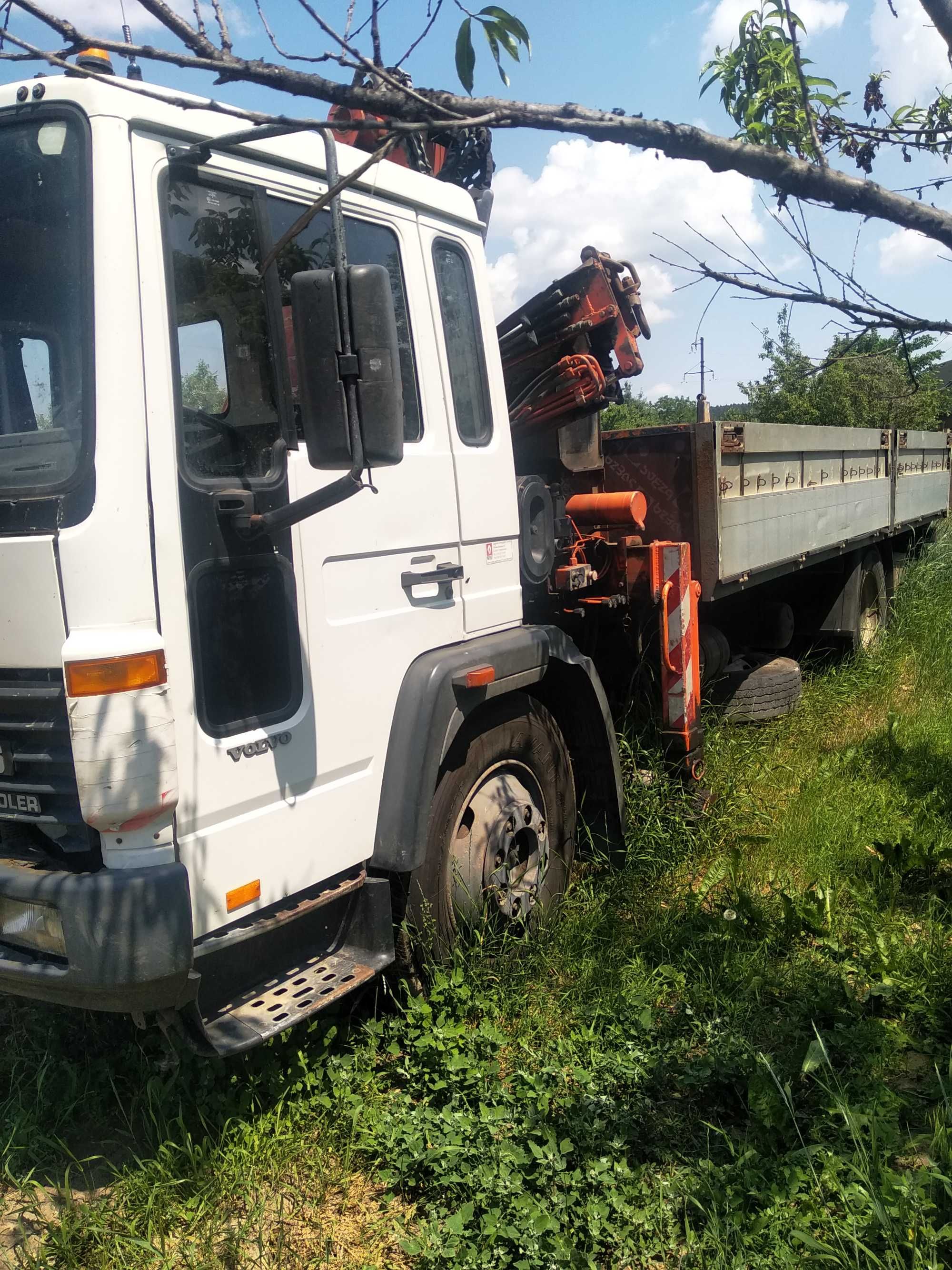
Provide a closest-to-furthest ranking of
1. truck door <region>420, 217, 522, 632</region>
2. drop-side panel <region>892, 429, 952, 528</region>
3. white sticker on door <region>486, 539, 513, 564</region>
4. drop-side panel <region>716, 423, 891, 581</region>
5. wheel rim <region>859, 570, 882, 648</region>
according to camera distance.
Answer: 1. truck door <region>420, 217, 522, 632</region>
2. white sticker on door <region>486, 539, 513, 564</region>
3. drop-side panel <region>716, 423, 891, 581</region>
4. wheel rim <region>859, 570, 882, 648</region>
5. drop-side panel <region>892, 429, 952, 528</region>

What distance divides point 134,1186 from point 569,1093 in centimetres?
116

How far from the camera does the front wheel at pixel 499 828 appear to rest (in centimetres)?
308

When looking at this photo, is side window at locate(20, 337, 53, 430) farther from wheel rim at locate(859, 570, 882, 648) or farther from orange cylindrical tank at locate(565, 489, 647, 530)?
wheel rim at locate(859, 570, 882, 648)

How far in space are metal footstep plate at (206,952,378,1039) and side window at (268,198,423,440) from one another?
58.0 inches

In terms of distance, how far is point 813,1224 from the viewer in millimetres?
2324

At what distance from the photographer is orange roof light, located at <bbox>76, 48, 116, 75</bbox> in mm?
2217

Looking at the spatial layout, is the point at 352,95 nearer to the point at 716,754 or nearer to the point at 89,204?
the point at 89,204

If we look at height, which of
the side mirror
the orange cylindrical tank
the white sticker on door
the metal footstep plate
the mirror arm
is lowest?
the metal footstep plate

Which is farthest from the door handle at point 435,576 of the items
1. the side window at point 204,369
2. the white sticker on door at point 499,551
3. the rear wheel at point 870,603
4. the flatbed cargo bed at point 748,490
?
the rear wheel at point 870,603

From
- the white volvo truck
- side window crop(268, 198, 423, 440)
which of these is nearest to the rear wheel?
the white volvo truck

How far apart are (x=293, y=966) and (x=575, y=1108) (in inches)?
33.4

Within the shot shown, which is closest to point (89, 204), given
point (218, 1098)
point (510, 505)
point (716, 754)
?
point (510, 505)

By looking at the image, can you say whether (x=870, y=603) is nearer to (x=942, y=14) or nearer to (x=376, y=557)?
(x=376, y=557)

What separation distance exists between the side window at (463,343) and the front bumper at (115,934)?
174 cm
